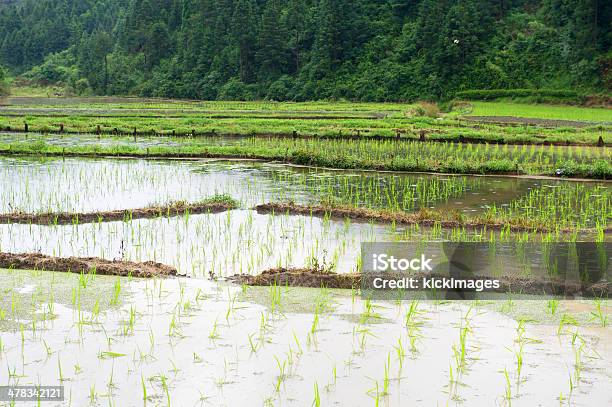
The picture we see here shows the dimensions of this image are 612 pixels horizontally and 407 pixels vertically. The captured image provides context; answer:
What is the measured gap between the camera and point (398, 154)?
68.6ft

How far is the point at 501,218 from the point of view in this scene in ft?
38.4

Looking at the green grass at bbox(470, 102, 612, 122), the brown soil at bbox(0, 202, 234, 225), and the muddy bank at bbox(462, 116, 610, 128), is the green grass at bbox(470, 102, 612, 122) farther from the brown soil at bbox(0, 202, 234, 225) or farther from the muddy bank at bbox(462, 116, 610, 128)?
the brown soil at bbox(0, 202, 234, 225)

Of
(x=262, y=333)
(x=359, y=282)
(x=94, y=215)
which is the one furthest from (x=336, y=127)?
(x=262, y=333)

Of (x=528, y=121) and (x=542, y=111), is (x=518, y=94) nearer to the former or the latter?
(x=542, y=111)

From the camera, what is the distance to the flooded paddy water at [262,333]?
5566 mm

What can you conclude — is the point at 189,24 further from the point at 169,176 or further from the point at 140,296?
the point at 140,296

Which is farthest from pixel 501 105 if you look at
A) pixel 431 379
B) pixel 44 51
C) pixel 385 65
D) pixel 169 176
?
pixel 44 51

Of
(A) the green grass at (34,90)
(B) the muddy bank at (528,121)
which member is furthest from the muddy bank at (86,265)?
(A) the green grass at (34,90)

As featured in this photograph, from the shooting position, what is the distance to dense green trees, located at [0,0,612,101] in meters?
48.0
